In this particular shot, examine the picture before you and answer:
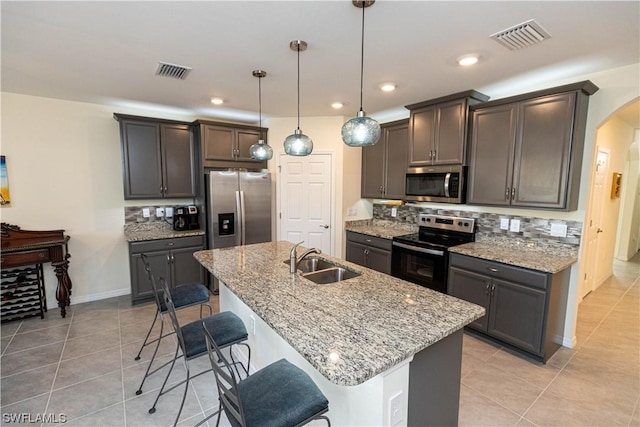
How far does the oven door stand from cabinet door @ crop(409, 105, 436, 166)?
1056 mm

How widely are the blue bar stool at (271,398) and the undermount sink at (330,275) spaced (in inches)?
35.6

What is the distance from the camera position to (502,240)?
3326 mm

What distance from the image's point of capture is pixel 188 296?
101 inches

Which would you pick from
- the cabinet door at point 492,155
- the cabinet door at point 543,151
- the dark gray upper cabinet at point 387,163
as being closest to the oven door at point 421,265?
the cabinet door at point 492,155

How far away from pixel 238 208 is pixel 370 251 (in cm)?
193

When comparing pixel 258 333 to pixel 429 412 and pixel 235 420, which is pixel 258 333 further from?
pixel 429 412

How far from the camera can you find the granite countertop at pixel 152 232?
149 inches

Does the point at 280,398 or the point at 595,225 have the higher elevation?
the point at 595,225

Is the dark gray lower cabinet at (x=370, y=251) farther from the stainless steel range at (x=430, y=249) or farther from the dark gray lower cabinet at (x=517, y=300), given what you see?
the dark gray lower cabinet at (x=517, y=300)

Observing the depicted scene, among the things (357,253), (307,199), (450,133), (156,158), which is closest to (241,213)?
(307,199)

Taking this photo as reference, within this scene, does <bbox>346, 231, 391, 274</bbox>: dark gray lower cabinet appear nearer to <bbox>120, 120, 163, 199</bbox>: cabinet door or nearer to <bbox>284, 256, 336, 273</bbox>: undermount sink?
<bbox>284, 256, 336, 273</bbox>: undermount sink

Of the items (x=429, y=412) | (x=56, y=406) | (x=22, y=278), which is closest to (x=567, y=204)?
(x=429, y=412)

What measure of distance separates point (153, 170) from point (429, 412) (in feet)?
13.2

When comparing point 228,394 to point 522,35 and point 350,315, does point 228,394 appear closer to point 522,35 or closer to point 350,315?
point 350,315
